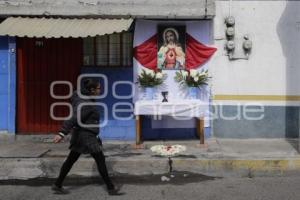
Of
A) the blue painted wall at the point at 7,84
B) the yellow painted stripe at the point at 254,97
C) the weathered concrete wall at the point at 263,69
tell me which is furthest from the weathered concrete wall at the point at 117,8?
the yellow painted stripe at the point at 254,97

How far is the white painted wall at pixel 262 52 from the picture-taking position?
35.7 ft

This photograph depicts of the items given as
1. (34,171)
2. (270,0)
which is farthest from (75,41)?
(270,0)

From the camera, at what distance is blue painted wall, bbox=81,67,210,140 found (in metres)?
11.0

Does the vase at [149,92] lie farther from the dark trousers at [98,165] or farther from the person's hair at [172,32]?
the dark trousers at [98,165]

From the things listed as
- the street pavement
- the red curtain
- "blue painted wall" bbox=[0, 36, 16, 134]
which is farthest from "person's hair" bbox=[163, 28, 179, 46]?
the street pavement

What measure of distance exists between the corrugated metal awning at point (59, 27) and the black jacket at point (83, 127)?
2.52 meters

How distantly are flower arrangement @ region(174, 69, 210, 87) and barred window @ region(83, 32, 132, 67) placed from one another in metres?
1.11

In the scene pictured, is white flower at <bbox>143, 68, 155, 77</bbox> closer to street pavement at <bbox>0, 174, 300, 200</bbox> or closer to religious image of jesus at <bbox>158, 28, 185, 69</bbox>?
religious image of jesus at <bbox>158, 28, 185, 69</bbox>

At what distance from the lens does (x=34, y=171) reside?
887cm

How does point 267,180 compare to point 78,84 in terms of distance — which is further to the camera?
point 78,84

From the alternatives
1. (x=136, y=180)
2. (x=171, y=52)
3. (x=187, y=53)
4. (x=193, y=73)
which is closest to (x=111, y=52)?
(x=171, y=52)

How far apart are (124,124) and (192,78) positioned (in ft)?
5.70

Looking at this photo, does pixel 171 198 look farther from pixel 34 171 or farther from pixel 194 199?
pixel 34 171

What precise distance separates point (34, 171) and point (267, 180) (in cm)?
391
